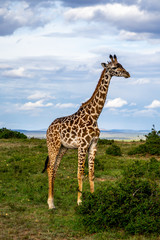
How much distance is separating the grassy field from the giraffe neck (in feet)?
9.95

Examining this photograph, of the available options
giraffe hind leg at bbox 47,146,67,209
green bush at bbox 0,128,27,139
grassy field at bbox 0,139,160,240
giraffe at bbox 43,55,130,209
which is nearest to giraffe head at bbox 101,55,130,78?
giraffe at bbox 43,55,130,209

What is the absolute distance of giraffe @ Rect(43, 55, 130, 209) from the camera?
33.1 feet

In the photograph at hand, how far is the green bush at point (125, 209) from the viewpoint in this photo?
7.98 meters

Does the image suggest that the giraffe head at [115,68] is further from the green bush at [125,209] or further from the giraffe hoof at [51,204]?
the giraffe hoof at [51,204]

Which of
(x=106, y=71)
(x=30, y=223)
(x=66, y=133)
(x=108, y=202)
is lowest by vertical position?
(x=30, y=223)

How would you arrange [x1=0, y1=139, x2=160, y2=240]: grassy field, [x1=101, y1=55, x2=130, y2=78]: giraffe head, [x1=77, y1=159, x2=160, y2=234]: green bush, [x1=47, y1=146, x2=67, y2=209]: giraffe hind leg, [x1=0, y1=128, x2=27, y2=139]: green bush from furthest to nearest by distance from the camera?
[x1=0, y1=128, x2=27, y2=139]: green bush < [x1=47, y1=146, x2=67, y2=209]: giraffe hind leg < [x1=101, y1=55, x2=130, y2=78]: giraffe head < [x1=0, y1=139, x2=160, y2=240]: grassy field < [x1=77, y1=159, x2=160, y2=234]: green bush

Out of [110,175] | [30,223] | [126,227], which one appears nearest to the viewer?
[126,227]

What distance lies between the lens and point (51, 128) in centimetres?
1108

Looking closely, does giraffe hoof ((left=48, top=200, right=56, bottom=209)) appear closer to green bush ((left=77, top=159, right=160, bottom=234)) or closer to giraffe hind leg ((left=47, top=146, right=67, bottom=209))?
giraffe hind leg ((left=47, top=146, right=67, bottom=209))

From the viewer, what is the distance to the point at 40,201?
11367 mm

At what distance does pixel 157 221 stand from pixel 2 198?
5.83m

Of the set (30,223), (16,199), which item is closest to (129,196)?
(30,223)

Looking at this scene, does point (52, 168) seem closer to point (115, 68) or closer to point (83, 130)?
point (83, 130)

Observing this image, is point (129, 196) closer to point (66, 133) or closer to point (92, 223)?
point (92, 223)
